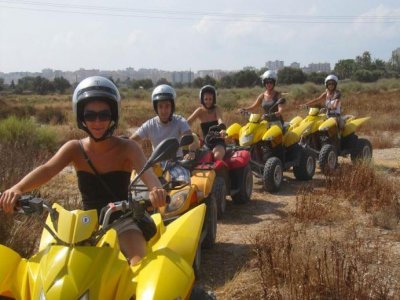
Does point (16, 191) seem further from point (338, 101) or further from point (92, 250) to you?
point (338, 101)

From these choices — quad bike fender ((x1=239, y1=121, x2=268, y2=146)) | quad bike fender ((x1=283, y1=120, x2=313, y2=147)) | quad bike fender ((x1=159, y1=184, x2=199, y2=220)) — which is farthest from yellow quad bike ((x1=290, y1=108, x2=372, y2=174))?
quad bike fender ((x1=159, y1=184, x2=199, y2=220))

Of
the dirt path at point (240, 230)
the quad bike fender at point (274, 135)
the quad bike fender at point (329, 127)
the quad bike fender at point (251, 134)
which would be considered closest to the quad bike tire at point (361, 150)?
the dirt path at point (240, 230)

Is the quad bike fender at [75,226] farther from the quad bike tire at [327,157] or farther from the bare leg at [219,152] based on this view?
the quad bike tire at [327,157]

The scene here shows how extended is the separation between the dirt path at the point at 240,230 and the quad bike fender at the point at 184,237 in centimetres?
111

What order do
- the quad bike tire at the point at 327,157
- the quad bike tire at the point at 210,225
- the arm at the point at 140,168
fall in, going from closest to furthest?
the arm at the point at 140,168
the quad bike tire at the point at 210,225
the quad bike tire at the point at 327,157

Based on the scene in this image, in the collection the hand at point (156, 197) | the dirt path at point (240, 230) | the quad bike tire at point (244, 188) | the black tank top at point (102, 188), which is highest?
the hand at point (156, 197)

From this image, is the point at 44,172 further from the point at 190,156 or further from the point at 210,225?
the point at 190,156

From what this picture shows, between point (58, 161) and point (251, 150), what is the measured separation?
5.79m

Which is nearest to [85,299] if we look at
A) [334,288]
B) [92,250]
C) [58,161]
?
[92,250]

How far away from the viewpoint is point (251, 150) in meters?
8.81

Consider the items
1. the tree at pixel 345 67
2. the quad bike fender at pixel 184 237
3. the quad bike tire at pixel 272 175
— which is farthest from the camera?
the tree at pixel 345 67

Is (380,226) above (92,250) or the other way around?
the other way around

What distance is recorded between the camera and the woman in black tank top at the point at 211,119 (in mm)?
7414

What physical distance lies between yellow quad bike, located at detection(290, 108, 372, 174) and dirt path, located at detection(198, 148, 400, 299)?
0.43 metres
